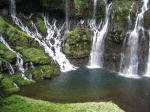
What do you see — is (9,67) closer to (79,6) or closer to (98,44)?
(98,44)

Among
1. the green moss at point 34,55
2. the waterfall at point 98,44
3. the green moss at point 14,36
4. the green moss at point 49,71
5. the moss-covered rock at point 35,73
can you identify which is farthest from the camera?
the waterfall at point 98,44

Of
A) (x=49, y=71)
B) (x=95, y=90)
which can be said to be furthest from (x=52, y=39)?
(x=95, y=90)

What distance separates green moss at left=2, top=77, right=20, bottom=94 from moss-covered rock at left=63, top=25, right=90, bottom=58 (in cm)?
1340

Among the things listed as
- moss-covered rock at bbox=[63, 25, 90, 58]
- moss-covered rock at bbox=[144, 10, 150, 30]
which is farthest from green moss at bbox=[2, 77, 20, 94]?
moss-covered rock at bbox=[144, 10, 150, 30]

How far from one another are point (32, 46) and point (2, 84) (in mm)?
10736

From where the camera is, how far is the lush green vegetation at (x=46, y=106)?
987 inches

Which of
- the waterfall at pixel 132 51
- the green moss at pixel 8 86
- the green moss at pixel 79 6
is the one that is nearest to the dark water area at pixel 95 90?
the green moss at pixel 8 86

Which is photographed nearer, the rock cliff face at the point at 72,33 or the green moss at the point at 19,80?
the green moss at the point at 19,80

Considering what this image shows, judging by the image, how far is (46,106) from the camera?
85.2ft

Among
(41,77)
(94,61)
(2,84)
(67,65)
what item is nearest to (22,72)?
(41,77)

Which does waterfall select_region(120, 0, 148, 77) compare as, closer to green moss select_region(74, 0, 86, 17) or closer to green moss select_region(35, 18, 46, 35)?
green moss select_region(74, 0, 86, 17)

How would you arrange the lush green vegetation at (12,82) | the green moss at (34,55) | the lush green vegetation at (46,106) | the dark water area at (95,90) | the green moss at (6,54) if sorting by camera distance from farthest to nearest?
the green moss at (34,55), the green moss at (6,54), the lush green vegetation at (12,82), the dark water area at (95,90), the lush green vegetation at (46,106)

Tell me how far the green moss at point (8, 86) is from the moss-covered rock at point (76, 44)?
13400 mm

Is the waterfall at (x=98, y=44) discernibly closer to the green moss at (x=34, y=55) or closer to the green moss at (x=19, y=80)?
the green moss at (x=34, y=55)
